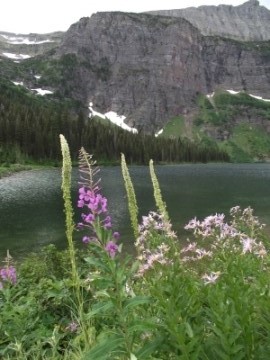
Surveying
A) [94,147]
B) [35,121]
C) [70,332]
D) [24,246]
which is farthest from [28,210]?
[94,147]

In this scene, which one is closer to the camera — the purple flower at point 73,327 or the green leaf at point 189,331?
the green leaf at point 189,331

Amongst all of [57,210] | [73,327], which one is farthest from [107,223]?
[57,210]

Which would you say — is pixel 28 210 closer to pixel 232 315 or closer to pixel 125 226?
pixel 125 226

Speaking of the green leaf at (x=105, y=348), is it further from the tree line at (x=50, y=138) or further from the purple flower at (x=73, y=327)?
the tree line at (x=50, y=138)

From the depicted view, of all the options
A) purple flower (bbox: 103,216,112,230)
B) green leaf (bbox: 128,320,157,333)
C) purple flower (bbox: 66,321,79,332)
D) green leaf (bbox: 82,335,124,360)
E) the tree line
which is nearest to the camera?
green leaf (bbox: 82,335,124,360)

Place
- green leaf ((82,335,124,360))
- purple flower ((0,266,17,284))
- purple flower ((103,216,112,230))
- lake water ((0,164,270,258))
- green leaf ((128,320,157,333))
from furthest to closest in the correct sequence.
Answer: lake water ((0,164,270,258)), purple flower ((0,266,17,284)), purple flower ((103,216,112,230)), green leaf ((128,320,157,333)), green leaf ((82,335,124,360))

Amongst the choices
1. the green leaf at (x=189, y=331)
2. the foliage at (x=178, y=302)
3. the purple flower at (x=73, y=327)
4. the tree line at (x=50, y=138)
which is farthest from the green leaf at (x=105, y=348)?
the tree line at (x=50, y=138)

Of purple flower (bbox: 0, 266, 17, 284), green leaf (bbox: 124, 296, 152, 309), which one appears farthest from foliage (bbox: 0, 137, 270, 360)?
purple flower (bbox: 0, 266, 17, 284)

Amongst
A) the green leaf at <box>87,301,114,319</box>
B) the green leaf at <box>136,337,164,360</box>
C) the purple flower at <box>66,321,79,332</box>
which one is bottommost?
the purple flower at <box>66,321,79,332</box>

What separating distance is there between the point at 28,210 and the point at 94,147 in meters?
129

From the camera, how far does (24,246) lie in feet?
112

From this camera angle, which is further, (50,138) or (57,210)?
(50,138)

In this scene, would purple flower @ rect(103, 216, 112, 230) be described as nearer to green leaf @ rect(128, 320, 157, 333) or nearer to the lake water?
green leaf @ rect(128, 320, 157, 333)

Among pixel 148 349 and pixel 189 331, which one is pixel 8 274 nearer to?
pixel 148 349
